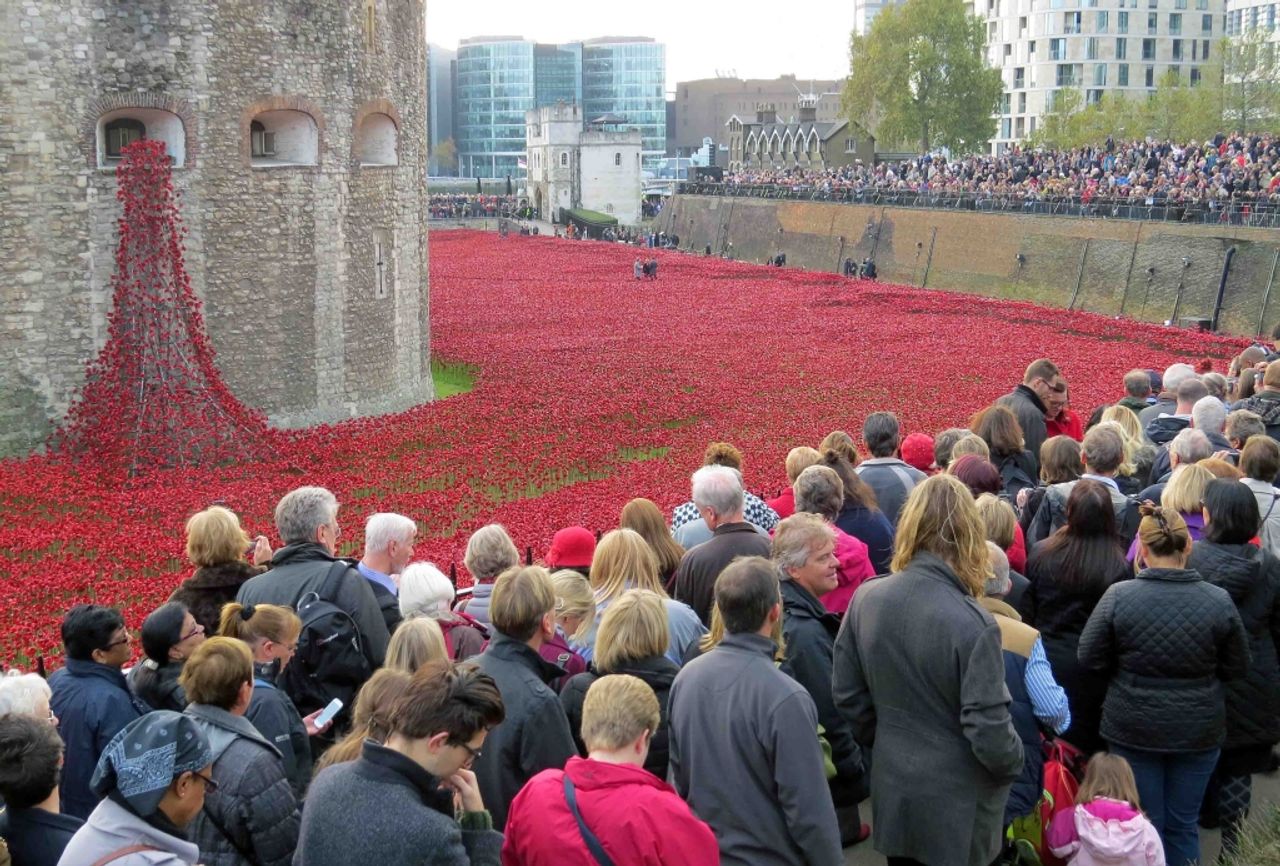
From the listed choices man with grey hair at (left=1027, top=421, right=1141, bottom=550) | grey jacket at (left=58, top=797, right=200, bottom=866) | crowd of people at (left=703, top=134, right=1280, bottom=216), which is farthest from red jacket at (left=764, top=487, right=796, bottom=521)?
crowd of people at (left=703, top=134, right=1280, bottom=216)

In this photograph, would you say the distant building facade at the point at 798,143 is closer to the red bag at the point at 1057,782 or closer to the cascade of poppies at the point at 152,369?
the cascade of poppies at the point at 152,369

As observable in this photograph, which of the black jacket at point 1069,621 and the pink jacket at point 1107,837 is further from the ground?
the black jacket at point 1069,621

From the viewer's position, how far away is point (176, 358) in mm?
18375

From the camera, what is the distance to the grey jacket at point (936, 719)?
16.4 ft

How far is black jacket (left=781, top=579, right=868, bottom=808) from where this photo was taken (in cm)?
593

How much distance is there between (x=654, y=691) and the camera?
5172 mm

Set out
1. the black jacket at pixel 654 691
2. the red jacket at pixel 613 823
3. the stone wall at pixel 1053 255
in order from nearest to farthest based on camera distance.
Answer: the red jacket at pixel 613 823, the black jacket at pixel 654 691, the stone wall at pixel 1053 255

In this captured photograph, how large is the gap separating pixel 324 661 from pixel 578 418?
549 inches

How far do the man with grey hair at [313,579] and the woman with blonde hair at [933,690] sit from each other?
227cm

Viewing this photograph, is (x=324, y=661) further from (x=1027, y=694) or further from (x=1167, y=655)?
(x=1167, y=655)

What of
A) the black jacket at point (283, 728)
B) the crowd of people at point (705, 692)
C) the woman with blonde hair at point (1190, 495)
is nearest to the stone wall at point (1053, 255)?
the woman with blonde hair at point (1190, 495)

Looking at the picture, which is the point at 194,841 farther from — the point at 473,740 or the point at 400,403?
the point at 400,403

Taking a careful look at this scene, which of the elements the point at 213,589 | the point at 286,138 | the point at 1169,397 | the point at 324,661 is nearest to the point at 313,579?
the point at 324,661

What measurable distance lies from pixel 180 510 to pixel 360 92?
809 cm
